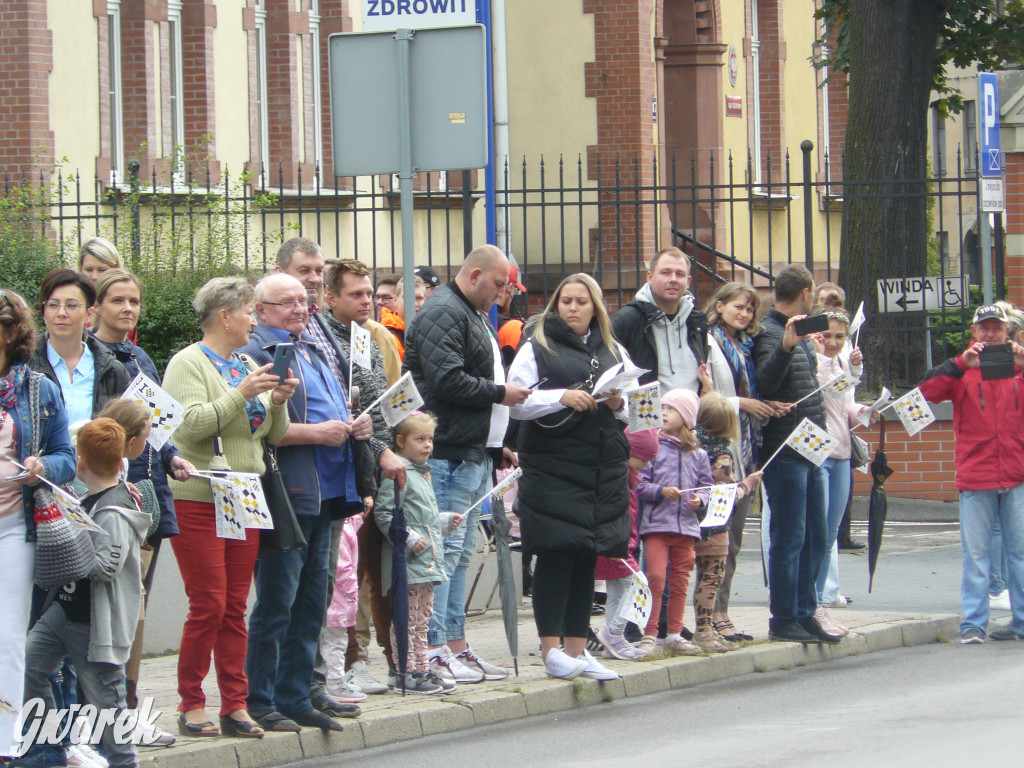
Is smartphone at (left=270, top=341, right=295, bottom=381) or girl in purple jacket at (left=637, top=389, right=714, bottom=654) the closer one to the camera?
smartphone at (left=270, top=341, right=295, bottom=381)

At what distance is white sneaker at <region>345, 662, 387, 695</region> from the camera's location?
26.2ft

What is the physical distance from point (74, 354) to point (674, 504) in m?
3.48

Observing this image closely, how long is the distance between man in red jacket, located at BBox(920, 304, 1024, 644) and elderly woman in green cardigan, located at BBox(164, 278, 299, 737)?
4.66m

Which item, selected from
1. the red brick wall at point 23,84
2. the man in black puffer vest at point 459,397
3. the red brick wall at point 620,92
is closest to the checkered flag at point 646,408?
the man in black puffer vest at point 459,397

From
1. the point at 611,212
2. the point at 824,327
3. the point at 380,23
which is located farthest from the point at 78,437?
the point at 611,212

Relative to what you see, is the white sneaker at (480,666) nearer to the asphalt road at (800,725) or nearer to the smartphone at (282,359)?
the asphalt road at (800,725)

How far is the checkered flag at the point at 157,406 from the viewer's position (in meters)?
6.50

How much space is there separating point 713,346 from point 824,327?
26.7 inches

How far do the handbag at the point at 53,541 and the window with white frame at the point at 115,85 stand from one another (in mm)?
11416

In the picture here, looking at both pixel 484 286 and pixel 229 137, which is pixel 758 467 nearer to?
pixel 484 286

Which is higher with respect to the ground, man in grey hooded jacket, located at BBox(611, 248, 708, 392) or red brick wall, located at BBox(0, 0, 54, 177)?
red brick wall, located at BBox(0, 0, 54, 177)

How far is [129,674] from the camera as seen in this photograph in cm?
696

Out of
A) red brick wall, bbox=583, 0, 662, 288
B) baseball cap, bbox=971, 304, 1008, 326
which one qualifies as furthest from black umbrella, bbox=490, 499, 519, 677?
red brick wall, bbox=583, 0, 662, 288

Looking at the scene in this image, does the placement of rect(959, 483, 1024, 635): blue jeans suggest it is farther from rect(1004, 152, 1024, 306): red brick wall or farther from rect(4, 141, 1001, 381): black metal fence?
rect(1004, 152, 1024, 306): red brick wall
